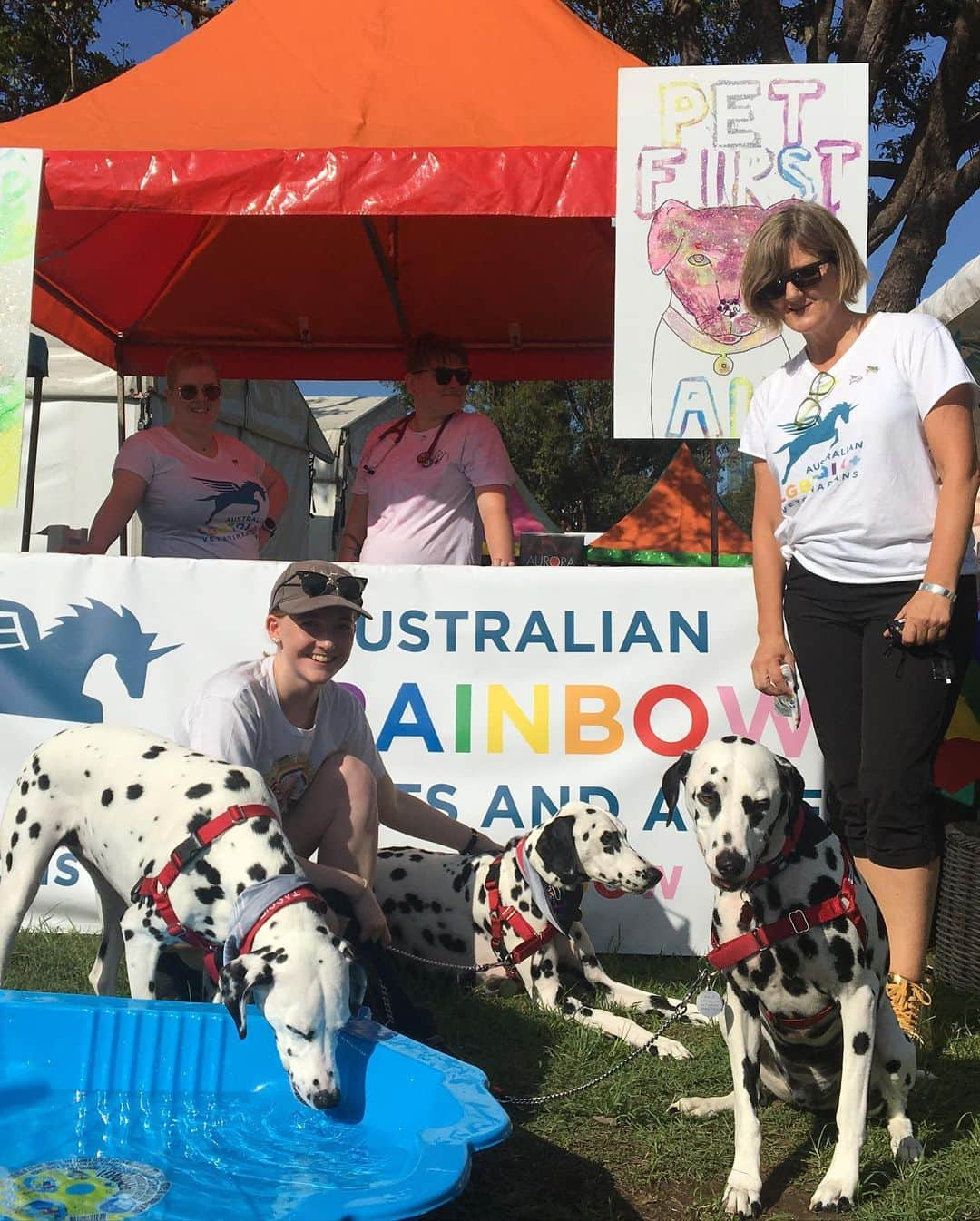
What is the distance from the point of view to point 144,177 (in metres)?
4.70

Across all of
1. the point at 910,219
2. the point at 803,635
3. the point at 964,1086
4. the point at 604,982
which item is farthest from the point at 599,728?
the point at 910,219

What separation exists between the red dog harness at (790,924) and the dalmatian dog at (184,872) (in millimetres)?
804

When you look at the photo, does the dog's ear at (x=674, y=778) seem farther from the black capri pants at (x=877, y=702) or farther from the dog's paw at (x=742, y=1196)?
the dog's paw at (x=742, y=1196)

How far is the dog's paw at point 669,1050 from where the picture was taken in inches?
135

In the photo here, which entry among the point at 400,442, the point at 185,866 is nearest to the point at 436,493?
the point at 400,442

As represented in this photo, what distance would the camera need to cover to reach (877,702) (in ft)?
10.1

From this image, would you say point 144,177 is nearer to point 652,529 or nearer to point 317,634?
point 317,634

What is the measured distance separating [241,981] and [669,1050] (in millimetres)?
1491

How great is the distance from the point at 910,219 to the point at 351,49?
22.6 ft

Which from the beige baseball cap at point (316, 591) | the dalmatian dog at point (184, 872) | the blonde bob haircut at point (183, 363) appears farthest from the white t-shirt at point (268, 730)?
the blonde bob haircut at point (183, 363)

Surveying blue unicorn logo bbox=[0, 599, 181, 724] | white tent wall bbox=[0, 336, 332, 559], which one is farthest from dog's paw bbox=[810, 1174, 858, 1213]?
white tent wall bbox=[0, 336, 332, 559]

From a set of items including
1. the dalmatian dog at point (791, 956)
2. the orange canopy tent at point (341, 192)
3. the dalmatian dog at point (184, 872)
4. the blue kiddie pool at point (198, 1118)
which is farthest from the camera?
the orange canopy tent at point (341, 192)

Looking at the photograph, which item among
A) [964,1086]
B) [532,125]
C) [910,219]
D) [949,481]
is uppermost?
[910,219]

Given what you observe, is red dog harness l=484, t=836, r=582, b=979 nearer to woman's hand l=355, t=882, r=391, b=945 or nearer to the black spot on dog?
woman's hand l=355, t=882, r=391, b=945
